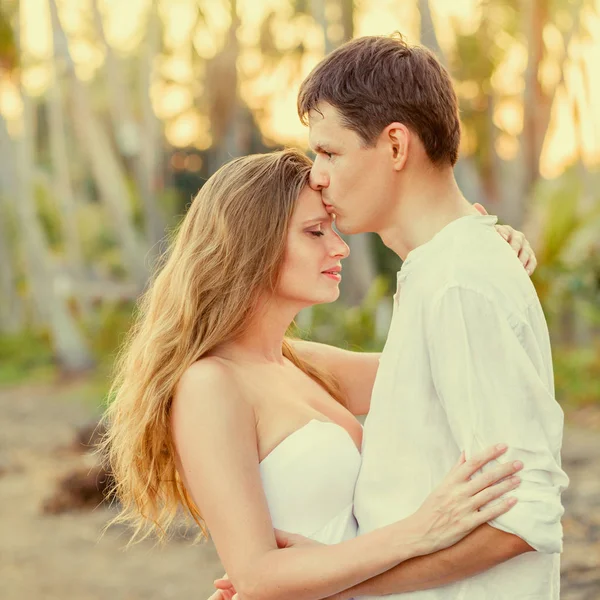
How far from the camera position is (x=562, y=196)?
14805 mm

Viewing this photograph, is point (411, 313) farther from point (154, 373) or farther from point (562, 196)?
point (562, 196)

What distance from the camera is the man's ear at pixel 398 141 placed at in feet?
7.54

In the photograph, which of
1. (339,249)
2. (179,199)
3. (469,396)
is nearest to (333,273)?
(339,249)

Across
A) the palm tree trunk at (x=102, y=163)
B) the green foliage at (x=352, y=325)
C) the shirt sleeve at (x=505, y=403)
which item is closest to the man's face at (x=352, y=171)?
the shirt sleeve at (x=505, y=403)

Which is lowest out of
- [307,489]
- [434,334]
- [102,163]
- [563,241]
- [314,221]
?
[563,241]

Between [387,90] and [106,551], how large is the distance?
274 inches

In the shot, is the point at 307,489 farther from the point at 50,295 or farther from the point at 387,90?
the point at 50,295

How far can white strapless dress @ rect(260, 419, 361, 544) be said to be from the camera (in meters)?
2.54

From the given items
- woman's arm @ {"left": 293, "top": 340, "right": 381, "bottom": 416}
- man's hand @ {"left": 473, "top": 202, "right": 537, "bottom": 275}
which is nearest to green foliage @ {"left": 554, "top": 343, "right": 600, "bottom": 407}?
woman's arm @ {"left": 293, "top": 340, "right": 381, "bottom": 416}

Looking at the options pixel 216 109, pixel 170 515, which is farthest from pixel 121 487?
pixel 216 109

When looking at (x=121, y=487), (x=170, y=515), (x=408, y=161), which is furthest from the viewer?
(x=121, y=487)

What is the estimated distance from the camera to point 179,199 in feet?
101

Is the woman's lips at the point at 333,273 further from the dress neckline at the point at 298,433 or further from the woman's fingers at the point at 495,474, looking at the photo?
the woman's fingers at the point at 495,474

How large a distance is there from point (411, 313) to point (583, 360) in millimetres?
13442
